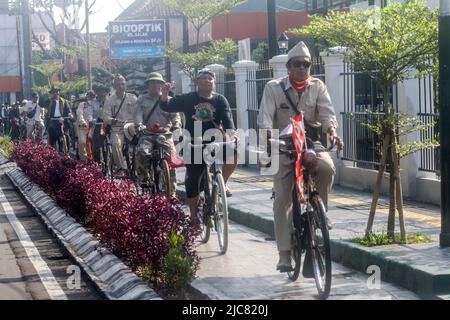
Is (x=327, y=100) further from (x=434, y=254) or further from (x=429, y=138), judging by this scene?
(x=429, y=138)

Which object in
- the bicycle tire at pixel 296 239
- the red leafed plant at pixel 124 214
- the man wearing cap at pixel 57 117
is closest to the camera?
the bicycle tire at pixel 296 239

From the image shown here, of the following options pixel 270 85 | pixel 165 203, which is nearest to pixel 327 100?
pixel 270 85

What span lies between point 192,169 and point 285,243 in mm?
2523

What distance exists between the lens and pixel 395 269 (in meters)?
7.72

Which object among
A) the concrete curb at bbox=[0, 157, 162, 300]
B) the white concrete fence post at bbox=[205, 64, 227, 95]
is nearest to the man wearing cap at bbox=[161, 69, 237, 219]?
the concrete curb at bbox=[0, 157, 162, 300]

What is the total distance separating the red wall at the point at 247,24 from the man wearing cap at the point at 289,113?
2627 cm

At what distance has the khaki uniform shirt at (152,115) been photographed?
12.3 m

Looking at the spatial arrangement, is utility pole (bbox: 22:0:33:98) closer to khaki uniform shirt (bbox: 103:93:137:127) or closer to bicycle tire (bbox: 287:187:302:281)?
khaki uniform shirt (bbox: 103:93:137:127)

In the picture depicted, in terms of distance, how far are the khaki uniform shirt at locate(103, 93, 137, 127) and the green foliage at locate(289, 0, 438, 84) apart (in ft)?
19.6

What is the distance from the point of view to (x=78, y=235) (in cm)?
1123

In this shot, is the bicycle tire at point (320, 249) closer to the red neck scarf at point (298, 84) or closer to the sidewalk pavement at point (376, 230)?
the sidewalk pavement at point (376, 230)

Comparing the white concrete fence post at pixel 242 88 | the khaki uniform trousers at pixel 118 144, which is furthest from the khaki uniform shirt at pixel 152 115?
the white concrete fence post at pixel 242 88

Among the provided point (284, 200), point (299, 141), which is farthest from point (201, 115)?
point (299, 141)
